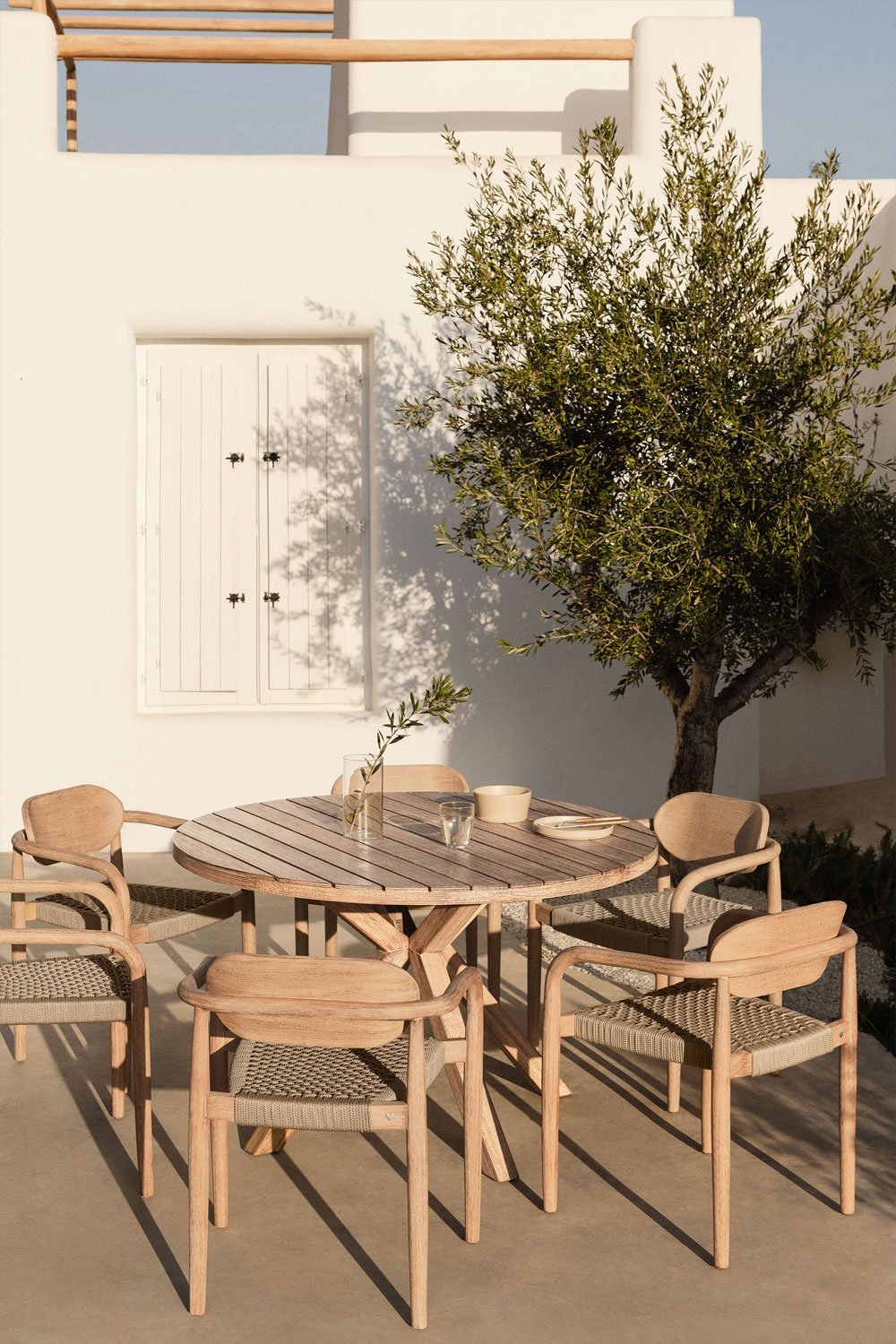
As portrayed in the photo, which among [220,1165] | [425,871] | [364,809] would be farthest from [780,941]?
[220,1165]

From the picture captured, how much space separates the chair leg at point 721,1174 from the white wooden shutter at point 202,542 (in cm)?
520

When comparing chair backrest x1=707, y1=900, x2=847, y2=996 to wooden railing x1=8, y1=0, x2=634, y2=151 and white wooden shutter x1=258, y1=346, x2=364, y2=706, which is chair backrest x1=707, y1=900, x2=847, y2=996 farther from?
wooden railing x1=8, y1=0, x2=634, y2=151

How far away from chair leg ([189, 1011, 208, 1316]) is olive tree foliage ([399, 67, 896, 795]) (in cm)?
289

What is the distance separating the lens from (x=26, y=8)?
7707 mm

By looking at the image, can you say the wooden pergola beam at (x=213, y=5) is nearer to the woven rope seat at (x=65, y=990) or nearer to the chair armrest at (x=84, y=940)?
the woven rope seat at (x=65, y=990)

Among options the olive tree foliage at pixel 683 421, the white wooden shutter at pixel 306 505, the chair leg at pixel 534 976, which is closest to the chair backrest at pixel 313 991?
the chair leg at pixel 534 976

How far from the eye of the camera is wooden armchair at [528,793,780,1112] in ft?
12.8

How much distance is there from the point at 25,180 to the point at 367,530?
267 cm

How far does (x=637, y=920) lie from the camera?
4.16m

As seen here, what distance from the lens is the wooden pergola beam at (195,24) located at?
29.7 feet

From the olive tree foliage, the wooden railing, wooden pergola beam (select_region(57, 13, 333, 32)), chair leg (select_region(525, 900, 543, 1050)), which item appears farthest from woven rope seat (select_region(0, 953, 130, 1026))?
wooden pergola beam (select_region(57, 13, 333, 32))

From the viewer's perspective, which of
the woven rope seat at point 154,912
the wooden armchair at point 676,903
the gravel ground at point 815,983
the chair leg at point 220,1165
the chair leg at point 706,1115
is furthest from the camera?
the gravel ground at point 815,983

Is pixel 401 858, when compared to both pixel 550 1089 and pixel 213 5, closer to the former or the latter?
pixel 550 1089

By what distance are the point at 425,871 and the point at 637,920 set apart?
3.53 ft
